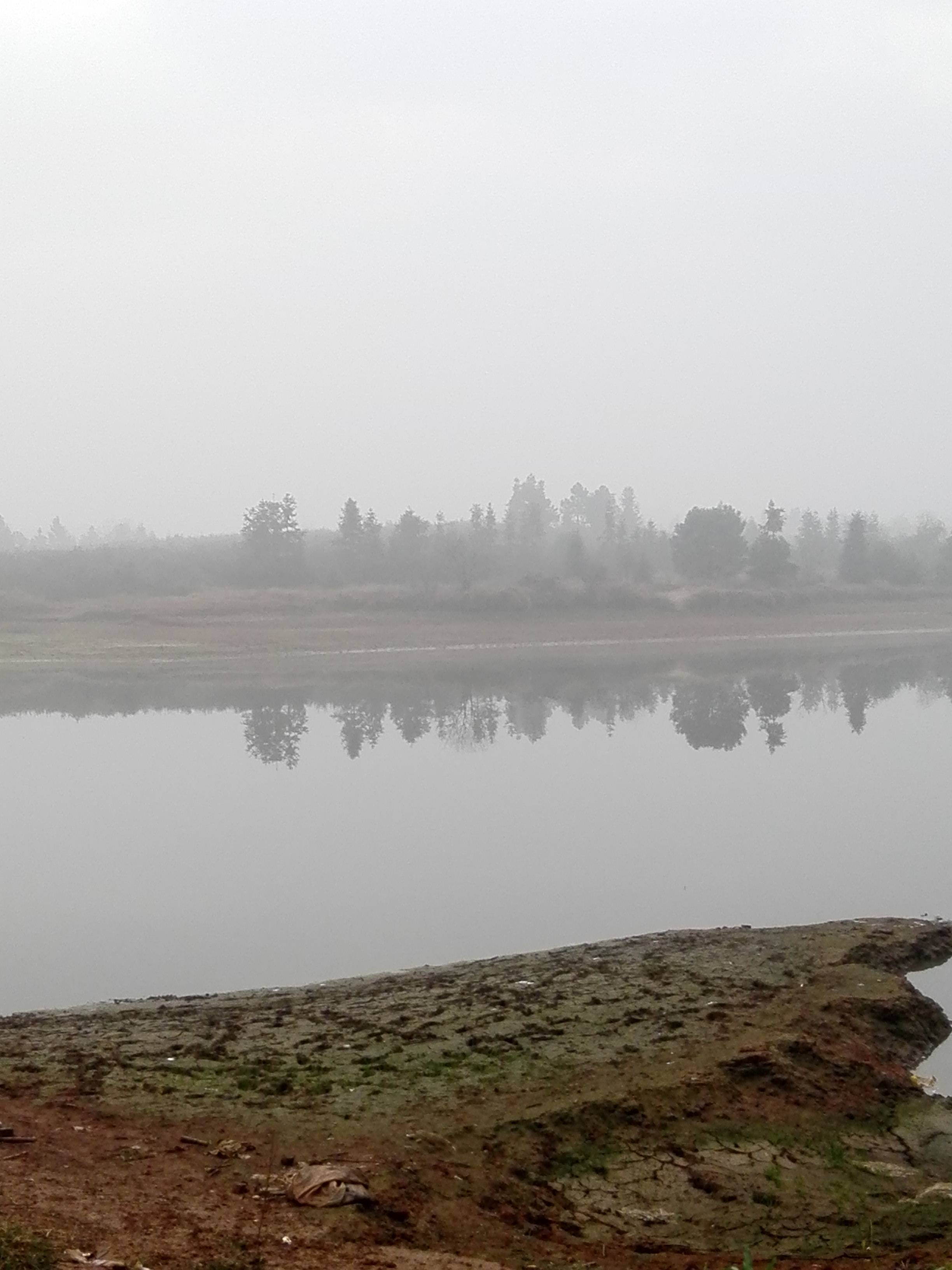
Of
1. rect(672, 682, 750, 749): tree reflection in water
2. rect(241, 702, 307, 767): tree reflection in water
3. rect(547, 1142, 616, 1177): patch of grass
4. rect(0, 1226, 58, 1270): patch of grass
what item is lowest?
rect(241, 702, 307, 767): tree reflection in water

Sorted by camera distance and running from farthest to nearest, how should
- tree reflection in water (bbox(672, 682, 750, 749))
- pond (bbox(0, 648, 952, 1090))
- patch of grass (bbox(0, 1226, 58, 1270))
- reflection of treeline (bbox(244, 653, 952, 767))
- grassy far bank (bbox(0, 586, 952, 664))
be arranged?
1. grassy far bank (bbox(0, 586, 952, 664))
2. reflection of treeline (bbox(244, 653, 952, 767))
3. tree reflection in water (bbox(672, 682, 750, 749))
4. pond (bbox(0, 648, 952, 1090))
5. patch of grass (bbox(0, 1226, 58, 1270))

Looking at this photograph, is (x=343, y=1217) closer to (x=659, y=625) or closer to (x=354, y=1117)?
(x=354, y=1117)

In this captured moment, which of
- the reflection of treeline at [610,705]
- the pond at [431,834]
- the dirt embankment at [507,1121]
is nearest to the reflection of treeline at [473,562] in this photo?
the reflection of treeline at [610,705]

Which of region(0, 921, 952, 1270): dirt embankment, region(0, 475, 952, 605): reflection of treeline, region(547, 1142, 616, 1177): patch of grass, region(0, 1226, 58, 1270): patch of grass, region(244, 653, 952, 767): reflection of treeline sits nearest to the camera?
region(0, 1226, 58, 1270): patch of grass

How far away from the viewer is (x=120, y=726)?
2928 cm

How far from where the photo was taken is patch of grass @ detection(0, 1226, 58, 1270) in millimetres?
4258

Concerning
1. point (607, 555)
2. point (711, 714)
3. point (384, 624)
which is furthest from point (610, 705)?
point (607, 555)

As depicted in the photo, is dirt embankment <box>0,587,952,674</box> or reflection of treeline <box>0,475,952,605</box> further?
reflection of treeline <box>0,475,952,605</box>

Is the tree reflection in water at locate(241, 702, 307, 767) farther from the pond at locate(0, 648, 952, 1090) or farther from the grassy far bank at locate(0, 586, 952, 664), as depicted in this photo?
the grassy far bank at locate(0, 586, 952, 664)

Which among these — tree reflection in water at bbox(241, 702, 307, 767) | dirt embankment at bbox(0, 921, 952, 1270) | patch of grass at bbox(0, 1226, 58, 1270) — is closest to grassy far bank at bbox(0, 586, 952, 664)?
tree reflection in water at bbox(241, 702, 307, 767)

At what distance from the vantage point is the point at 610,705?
105 ft

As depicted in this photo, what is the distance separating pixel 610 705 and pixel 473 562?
31.3 m

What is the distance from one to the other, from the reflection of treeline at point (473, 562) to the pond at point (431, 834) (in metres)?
28.2

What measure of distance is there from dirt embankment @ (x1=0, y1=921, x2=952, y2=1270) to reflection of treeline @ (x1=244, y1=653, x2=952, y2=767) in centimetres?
1552
